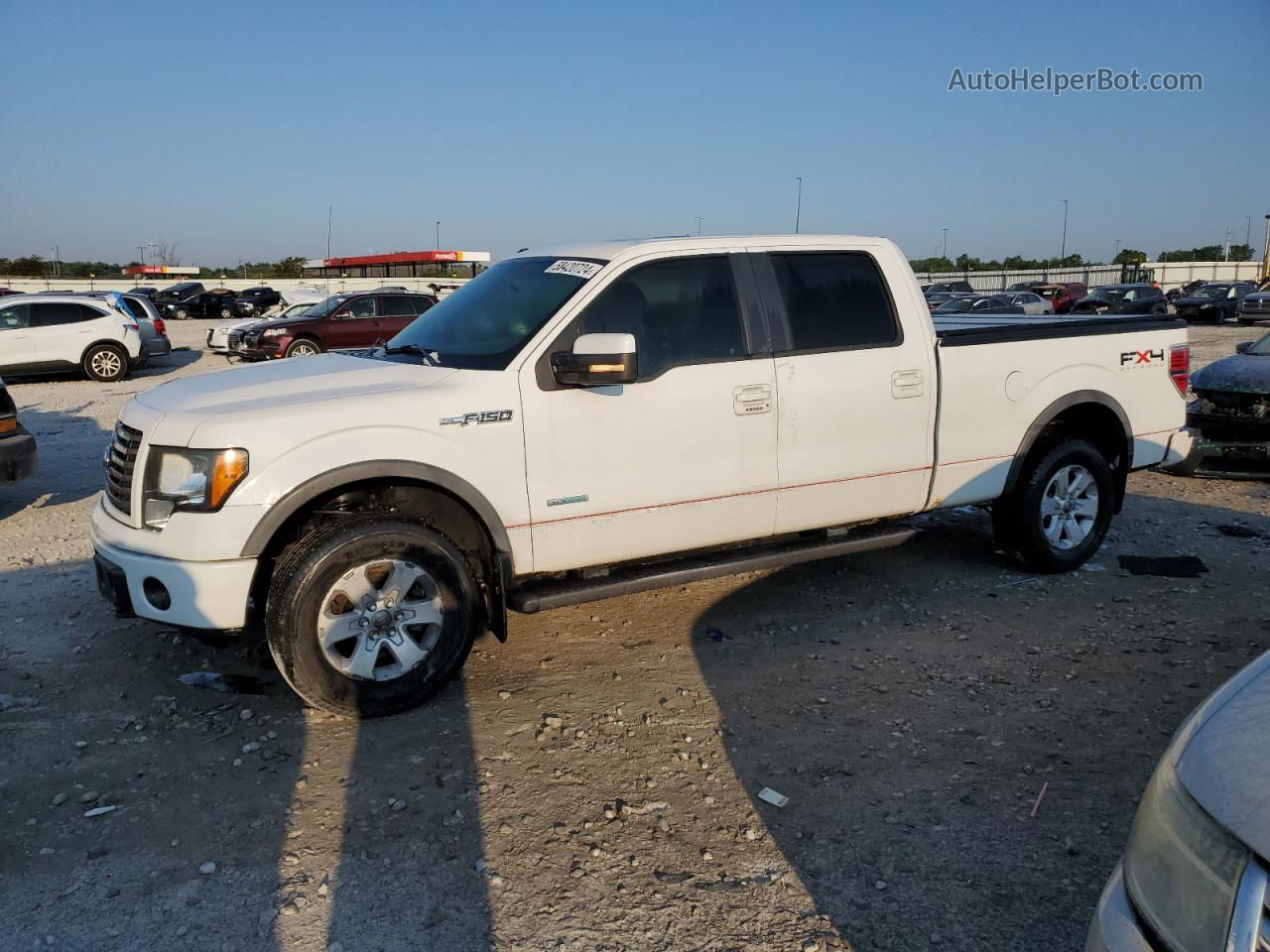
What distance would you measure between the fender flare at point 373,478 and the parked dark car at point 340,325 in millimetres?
15878

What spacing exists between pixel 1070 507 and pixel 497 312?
367cm

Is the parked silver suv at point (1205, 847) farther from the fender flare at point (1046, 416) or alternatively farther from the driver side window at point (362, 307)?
the driver side window at point (362, 307)

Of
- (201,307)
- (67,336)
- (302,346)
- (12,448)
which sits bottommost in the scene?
(12,448)

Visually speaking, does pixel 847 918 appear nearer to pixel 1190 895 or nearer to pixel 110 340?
pixel 1190 895

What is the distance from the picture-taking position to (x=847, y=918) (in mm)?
2939

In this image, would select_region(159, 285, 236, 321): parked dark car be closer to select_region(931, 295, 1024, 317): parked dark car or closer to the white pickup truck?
select_region(931, 295, 1024, 317): parked dark car

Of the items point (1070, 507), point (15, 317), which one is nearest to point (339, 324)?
point (15, 317)

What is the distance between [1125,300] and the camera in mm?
32469

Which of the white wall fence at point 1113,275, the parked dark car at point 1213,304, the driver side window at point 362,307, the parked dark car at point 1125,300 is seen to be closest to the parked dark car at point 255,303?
the driver side window at point 362,307

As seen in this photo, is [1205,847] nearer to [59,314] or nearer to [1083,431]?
[1083,431]

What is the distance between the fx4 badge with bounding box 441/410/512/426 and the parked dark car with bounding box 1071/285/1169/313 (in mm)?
31647

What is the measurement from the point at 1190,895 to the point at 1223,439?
8486 mm

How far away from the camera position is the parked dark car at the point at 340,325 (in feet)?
62.8

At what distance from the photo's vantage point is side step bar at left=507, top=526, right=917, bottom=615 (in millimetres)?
4426
